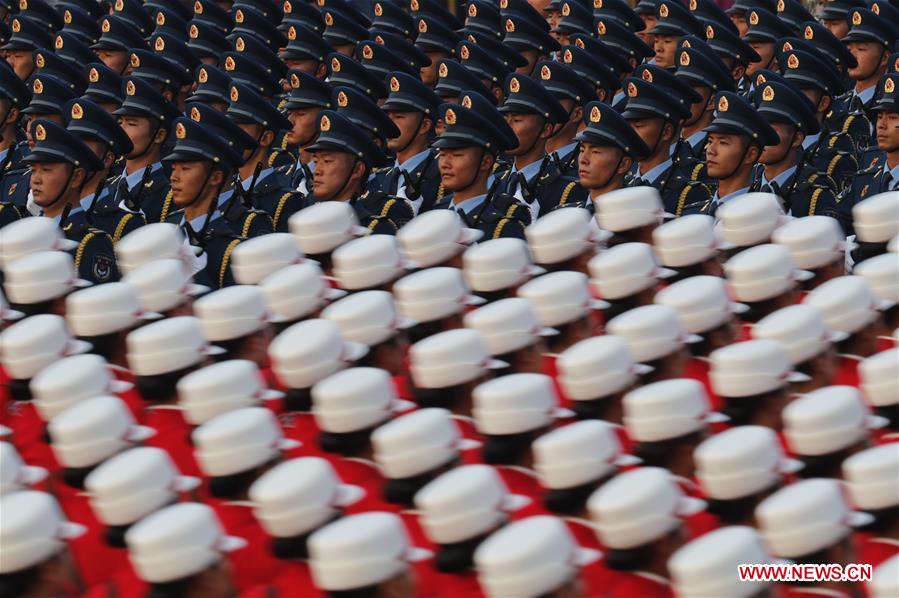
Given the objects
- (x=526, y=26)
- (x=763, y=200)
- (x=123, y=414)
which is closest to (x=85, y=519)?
(x=123, y=414)

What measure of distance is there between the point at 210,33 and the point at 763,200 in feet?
19.1

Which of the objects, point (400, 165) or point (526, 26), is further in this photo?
point (526, 26)

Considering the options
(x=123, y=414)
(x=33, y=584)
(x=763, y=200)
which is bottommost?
(x=33, y=584)

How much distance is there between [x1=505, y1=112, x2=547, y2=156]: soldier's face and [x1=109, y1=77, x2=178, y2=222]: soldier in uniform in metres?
1.75

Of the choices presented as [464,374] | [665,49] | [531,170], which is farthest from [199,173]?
[464,374]

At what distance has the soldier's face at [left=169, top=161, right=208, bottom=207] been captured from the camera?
848 cm

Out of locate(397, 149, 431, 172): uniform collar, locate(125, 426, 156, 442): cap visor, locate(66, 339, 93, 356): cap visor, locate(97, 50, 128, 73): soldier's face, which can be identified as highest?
locate(97, 50, 128, 73): soldier's face

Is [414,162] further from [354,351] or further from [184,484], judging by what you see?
[184,484]

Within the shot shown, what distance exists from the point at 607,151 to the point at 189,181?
1891 millimetres

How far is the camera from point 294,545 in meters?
4.50

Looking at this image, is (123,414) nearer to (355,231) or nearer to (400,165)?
(355,231)

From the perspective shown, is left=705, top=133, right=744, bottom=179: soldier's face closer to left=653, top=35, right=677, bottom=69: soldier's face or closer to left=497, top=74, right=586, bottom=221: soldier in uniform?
left=497, top=74, right=586, bottom=221: soldier in uniform

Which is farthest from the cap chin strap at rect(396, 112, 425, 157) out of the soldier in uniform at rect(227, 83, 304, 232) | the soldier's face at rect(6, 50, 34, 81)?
the soldier's face at rect(6, 50, 34, 81)

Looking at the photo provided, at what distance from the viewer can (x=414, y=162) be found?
9391mm
